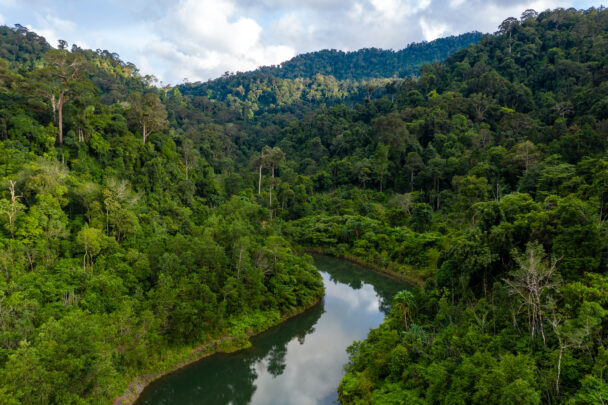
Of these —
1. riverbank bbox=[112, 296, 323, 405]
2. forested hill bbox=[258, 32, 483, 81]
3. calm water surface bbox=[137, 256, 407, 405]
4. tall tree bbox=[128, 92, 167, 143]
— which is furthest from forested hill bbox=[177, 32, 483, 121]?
riverbank bbox=[112, 296, 323, 405]

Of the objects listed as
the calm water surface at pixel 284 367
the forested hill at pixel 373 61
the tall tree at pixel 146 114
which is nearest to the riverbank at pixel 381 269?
the calm water surface at pixel 284 367

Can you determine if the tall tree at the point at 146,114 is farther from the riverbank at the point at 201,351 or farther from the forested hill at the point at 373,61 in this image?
the forested hill at the point at 373,61

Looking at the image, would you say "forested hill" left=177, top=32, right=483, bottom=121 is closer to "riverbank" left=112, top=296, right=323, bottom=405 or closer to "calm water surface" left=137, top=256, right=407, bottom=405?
"calm water surface" left=137, top=256, right=407, bottom=405

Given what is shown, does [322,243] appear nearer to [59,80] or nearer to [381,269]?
[381,269]

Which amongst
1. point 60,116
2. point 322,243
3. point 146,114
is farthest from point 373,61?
point 60,116

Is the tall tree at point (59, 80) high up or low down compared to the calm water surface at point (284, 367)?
up

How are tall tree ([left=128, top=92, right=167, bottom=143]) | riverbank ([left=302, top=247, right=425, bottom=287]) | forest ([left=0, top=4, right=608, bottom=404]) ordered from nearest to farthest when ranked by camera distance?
forest ([left=0, top=4, right=608, bottom=404]), riverbank ([left=302, top=247, right=425, bottom=287]), tall tree ([left=128, top=92, right=167, bottom=143])

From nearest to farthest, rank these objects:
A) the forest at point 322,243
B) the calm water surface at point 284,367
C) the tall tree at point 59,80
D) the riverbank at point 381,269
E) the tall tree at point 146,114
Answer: the forest at point 322,243, the calm water surface at point 284,367, the tall tree at point 59,80, the riverbank at point 381,269, the tall tree at point 146,114
